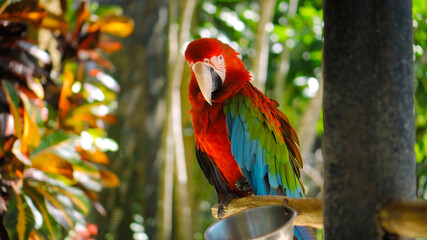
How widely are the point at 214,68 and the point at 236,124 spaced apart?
17 centimetres

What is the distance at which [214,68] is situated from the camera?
117 centimetres

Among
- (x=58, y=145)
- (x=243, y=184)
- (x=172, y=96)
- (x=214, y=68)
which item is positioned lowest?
(x=243, y=184)

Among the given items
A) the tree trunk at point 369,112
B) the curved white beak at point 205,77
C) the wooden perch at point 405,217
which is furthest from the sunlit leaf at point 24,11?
the wooden perch at point 405,217

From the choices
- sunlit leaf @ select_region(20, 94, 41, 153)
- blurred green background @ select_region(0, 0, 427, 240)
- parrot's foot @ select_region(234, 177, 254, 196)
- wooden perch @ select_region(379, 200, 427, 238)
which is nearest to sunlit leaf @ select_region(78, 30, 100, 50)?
blurred green background @ select_region(0, 0, 427, 240)

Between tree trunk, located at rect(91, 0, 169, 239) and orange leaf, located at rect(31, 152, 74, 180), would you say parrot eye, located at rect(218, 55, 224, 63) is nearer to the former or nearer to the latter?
orange leaf, located at rect(31, 152, 74, 180)

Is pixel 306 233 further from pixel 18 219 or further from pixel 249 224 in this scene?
pixel 18 219

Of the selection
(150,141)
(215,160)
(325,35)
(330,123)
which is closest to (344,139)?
(330,123)

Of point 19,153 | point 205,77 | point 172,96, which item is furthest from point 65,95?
point 205,77

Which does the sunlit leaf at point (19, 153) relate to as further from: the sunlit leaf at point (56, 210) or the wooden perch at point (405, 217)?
the wooden perch at point (405, 217)

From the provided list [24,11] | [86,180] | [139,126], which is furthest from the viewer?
[139,126]

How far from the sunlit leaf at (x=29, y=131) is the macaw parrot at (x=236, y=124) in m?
0.55

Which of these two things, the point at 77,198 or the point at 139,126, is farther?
the point at 139,126

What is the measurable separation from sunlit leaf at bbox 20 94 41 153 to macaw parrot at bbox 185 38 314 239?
Answer: 0.55 meters

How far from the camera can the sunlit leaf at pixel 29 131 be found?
4.41ft
